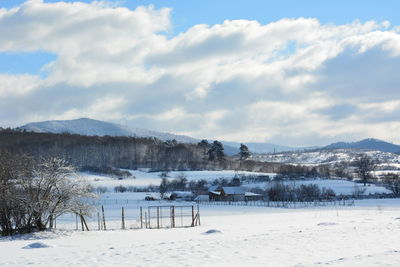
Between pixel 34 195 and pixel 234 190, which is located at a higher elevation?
pixel 34 195

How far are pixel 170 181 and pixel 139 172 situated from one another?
3479 cm

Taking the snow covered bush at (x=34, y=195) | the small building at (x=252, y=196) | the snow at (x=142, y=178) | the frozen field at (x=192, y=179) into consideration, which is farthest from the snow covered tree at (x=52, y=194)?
the snow at (x=142, y=178)

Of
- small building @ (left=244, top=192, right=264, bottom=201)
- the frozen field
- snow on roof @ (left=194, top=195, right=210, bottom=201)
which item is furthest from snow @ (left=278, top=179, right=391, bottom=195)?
snow on roof @ (left=194, top=195, right=210, bottom=201)

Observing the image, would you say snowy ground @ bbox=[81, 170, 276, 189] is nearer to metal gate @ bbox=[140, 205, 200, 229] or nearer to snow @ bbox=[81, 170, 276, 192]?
snow @ bbox=[81, 170, 276, 192]

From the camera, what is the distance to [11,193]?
34969 mm

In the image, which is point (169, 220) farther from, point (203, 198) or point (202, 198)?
point (203, 198)

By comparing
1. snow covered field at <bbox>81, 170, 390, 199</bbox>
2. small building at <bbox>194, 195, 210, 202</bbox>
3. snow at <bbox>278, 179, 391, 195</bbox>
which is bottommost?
small building at <bbox>194, 195, 210, 202</bbox>

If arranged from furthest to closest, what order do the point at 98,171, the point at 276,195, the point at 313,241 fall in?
the point at 98,171 < the point at 276,195 < the point at 313,241

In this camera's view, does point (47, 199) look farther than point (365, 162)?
No

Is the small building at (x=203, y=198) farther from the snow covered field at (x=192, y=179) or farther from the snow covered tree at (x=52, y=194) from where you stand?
the snow covered tree at (x=52, y=194)

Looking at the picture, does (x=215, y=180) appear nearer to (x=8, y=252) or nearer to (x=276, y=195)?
(x=276, y=195)

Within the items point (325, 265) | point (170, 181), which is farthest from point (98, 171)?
point (325, 265)

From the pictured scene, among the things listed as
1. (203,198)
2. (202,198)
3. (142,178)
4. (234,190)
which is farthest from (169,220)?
(142,178)

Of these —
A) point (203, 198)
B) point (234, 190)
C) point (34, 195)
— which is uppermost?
point (34, 195)
